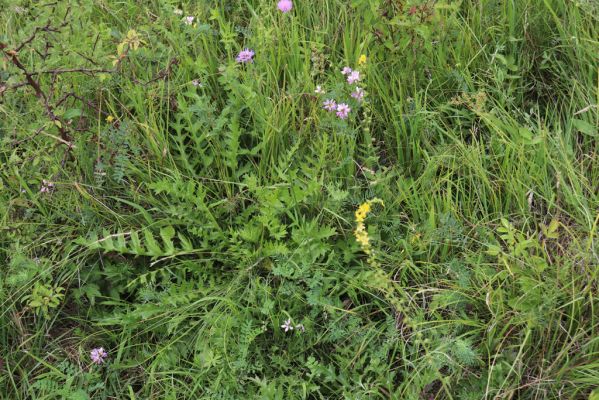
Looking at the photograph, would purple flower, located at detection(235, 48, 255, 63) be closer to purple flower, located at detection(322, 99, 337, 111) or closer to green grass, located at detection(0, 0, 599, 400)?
green grass, located at detection(0, 0, 599, 400)

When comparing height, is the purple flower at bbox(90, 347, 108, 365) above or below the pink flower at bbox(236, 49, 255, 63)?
below

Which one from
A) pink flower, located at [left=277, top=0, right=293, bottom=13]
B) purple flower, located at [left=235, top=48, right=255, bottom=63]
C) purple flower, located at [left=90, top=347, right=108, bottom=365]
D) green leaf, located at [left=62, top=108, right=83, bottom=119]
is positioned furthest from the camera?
pink flower, located at [left=277, top=0, right=293, bottom=13]

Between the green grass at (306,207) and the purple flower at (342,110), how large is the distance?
28 mm

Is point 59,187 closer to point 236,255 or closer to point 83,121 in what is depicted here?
point 83,121

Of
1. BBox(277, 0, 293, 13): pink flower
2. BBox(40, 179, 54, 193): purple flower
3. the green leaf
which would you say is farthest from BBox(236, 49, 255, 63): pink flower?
BBox(40, 179, 54, 193): purple flower

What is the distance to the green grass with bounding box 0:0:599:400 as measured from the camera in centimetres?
197

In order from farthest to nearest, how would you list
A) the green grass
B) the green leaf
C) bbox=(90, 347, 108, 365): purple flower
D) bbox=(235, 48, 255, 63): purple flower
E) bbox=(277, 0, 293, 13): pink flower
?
1. bbox=(277, 0, 293, 13): pink flower
2. bbox=(235, 48, 255, 63): purple flower
3. the green leaf
4. bbox=(90, 347, 108, 365): purple flower
5. the green grass

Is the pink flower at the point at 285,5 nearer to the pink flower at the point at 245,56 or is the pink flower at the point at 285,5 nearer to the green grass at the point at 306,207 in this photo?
the green grass at the point at 306,207

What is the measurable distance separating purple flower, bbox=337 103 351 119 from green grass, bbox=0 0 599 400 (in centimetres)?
3

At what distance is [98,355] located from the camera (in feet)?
7.04

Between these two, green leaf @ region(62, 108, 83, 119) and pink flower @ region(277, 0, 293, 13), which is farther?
pink flower @ region(277, 0, 293, 13)

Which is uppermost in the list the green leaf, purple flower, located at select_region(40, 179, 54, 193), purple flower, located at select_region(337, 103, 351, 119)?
the green leaf

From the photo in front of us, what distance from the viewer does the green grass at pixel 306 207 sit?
1.97 m

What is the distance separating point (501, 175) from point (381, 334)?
73 centimetres
